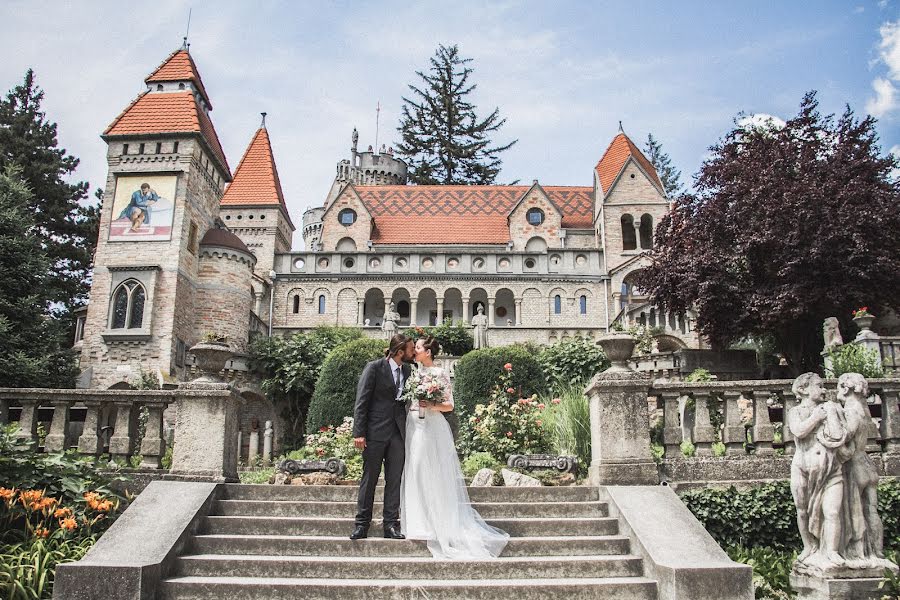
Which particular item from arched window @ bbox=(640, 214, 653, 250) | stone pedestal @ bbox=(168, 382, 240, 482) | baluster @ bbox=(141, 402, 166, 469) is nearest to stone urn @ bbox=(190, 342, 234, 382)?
stone pedestal @ bbox=(168, 382, 240, 482)

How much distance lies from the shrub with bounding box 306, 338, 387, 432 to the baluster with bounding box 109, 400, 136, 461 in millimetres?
9489

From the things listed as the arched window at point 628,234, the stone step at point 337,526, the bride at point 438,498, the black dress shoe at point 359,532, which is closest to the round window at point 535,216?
the arched window at point 628,234

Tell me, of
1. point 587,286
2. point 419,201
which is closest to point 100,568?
point 587,286

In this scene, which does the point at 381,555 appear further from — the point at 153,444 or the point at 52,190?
the point at 52,190

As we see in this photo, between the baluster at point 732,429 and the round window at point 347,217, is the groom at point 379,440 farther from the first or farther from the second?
the round window at point 347,217

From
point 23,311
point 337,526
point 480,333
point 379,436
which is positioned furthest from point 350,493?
point 480,333

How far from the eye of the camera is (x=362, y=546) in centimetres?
591

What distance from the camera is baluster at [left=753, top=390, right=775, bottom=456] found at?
7.39 meters

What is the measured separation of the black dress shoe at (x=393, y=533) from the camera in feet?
19.6

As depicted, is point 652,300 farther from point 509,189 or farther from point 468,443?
point 509,189

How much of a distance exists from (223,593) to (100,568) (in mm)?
967

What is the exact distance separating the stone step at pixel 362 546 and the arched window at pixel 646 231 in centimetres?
3054

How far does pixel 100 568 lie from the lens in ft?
17.3

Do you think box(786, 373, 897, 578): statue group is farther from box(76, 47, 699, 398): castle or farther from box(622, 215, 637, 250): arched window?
box(622, 215, 637, 250): arched window
